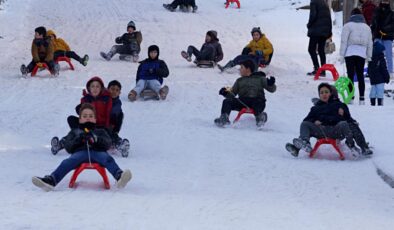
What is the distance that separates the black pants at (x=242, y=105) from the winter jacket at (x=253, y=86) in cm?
10

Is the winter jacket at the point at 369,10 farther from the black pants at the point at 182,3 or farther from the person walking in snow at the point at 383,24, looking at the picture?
the black pants at the point at 182,3

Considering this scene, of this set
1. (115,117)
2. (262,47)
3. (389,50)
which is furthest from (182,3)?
(115,117)

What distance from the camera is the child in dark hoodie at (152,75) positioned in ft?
51.2

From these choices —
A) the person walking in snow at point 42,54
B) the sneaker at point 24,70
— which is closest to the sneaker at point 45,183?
the sneaker at point 24,70

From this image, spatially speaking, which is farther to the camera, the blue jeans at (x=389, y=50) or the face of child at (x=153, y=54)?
the blue jeans at (x=389, y=50)

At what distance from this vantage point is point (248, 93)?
44.0ft

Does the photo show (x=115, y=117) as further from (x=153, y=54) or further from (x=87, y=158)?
(x=153, y=54)

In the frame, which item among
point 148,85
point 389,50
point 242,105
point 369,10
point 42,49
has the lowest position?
point 242,105

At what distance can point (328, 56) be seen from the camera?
23156 millimetres

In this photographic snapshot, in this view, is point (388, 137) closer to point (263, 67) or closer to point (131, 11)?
point (263, 67)

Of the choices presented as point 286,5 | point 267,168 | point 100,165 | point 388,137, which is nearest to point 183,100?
point 388,137

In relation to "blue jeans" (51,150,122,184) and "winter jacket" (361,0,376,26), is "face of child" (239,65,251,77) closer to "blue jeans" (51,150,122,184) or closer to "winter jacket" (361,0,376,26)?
"blue jeans" (51,150,122,184)

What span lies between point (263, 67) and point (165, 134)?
7.98 meters

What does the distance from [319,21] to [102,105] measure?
9451 millimetres
